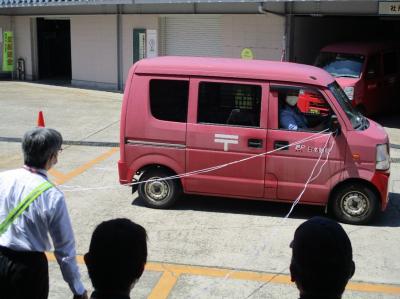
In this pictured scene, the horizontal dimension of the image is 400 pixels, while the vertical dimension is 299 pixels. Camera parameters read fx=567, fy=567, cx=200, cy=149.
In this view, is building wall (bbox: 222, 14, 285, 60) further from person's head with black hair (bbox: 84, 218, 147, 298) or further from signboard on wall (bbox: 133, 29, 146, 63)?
person's head with black hair (bbox: 84, 218, 147, 298)

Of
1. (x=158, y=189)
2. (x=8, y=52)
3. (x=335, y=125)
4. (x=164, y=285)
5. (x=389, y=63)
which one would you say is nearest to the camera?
(x=164, y=285)

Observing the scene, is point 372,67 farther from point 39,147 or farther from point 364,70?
point 39,147

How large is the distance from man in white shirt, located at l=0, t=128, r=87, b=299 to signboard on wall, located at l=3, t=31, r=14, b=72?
22.5 meters

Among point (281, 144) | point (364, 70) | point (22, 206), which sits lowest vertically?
point (281, 144)

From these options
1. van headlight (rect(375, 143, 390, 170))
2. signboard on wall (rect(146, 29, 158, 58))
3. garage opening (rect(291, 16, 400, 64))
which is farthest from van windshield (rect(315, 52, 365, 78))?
van headlight (rect(375, 143, 390, 170))

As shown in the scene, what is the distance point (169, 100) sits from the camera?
7.64 meters

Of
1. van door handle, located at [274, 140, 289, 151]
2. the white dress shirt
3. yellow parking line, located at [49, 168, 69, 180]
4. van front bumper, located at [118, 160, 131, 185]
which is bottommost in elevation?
yellow parking line, located at [49, 168, 69, 180]

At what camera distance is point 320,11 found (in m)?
15.8

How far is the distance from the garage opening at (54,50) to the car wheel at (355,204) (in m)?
19.3

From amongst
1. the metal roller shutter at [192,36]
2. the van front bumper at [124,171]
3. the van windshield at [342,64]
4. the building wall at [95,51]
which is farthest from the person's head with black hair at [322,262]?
the building wall at [95,51]

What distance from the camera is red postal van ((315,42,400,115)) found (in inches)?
573

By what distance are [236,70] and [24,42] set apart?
1953cm

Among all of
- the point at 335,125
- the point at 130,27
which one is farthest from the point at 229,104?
the point at 130,27

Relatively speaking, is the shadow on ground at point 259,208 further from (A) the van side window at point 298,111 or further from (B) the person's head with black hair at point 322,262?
(B) the person's head with black hair at point 322,262
